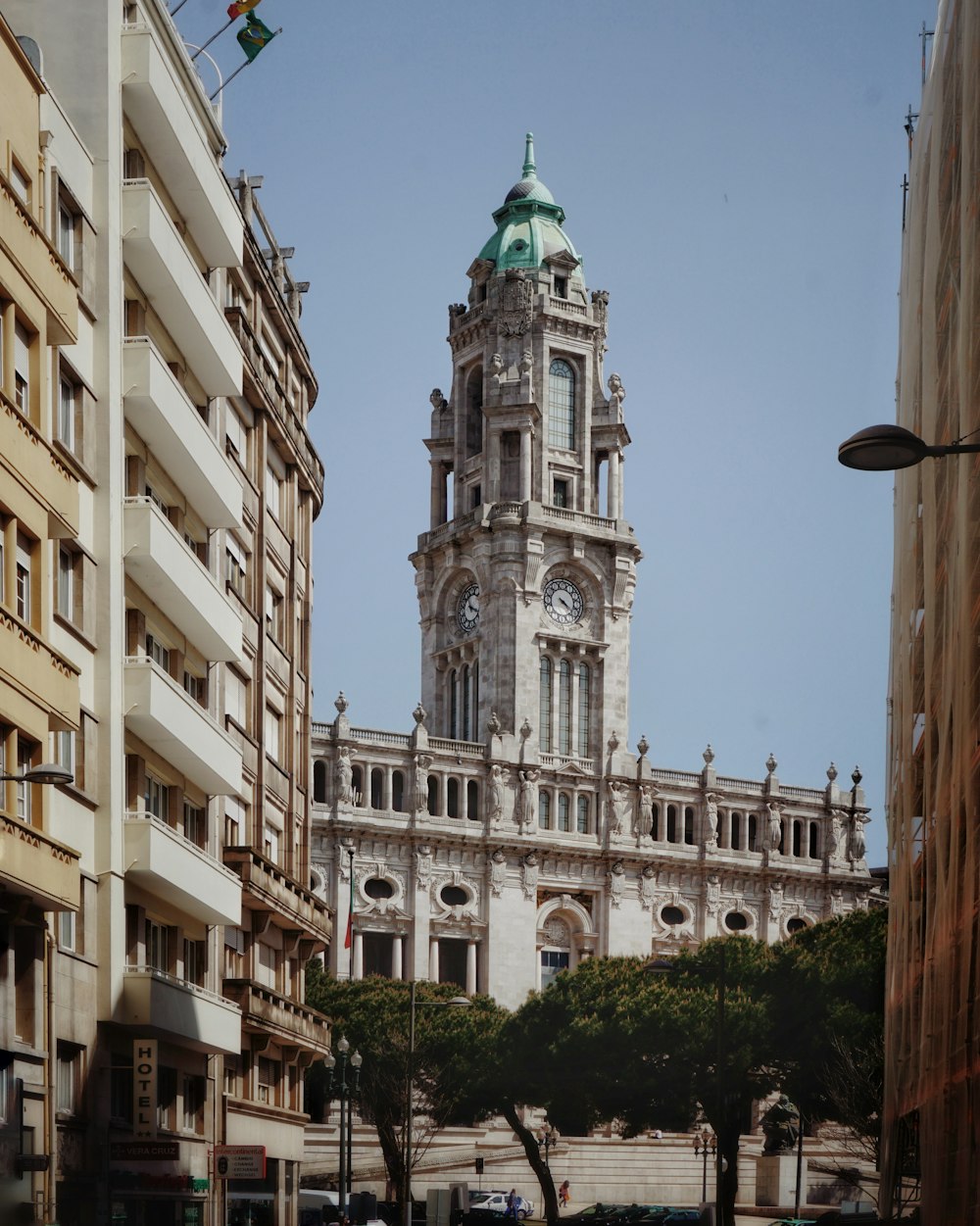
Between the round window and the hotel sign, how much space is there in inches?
3030

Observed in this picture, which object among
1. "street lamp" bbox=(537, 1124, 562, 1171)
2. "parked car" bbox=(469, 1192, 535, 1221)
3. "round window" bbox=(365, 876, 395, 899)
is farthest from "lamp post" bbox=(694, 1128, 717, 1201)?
"round window" bbox=(365, 876, 395, 899)

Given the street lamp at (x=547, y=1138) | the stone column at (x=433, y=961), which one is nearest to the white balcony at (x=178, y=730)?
the street lamp at (x=547, y=1138)

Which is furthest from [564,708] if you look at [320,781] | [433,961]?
[433,961]

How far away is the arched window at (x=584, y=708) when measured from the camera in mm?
120806

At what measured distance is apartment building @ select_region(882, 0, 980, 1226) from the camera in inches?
1227

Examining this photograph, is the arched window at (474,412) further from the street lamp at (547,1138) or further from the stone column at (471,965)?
the street lamp at (547,1138)

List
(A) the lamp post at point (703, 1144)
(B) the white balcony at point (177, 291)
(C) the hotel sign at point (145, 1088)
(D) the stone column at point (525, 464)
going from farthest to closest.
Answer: (D) the stone column at point (525, 464) < (A) the lamp post at point (703, 1144) < (B) the white balcony at point (177, 291) < (C) the hotel sign at point (145, 1088)

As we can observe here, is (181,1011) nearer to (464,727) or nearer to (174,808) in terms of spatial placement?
(174,808)

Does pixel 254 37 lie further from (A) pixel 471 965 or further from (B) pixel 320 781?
(A) pixel 471 965

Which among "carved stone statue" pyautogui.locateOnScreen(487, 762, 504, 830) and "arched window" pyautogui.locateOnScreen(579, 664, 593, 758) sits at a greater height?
"arched window" pyautogui.locateOnScreen(579, 664, 593, 758)

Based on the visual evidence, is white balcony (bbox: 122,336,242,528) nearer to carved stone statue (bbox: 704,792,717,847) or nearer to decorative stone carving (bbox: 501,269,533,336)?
carved stone statue (bbox: 704,792,717,847)

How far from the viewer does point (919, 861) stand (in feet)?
144

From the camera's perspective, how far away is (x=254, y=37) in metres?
42.6

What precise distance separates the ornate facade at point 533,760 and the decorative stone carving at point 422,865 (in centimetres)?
10
